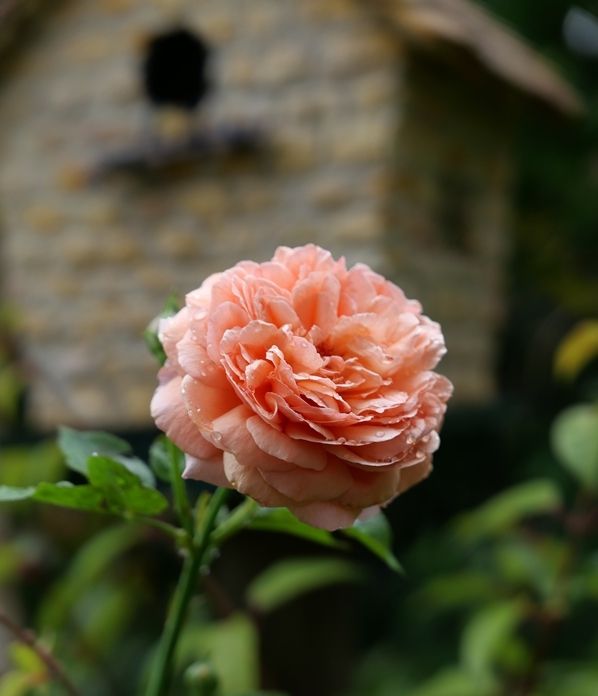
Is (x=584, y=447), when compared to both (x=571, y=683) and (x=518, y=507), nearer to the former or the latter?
(x=518, y=507)

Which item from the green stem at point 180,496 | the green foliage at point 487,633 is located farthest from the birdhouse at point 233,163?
the green stem at point 180,496

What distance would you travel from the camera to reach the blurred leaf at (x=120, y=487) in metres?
0.47

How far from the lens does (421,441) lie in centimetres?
42

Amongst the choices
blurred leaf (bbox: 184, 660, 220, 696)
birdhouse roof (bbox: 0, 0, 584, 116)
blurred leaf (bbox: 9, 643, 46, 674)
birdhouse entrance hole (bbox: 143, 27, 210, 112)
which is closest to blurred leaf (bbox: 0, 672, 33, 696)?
blurred leaf (bbox: 9, 643, 46, 674)

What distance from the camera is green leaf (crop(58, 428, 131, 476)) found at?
515 mm

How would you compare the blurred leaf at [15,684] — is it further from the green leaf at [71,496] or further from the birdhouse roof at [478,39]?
the birdhouse roof at [478,39]

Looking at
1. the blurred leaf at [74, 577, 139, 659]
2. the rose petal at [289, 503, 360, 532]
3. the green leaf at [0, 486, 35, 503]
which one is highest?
the rose petal at [289, 503, 360, 532]

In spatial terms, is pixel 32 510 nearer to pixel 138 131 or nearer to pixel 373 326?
pixel 138 131

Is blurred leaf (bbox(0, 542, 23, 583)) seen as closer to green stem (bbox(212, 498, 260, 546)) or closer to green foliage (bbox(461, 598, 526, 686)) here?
green foliage (bbox(461, 598, 526, 686))

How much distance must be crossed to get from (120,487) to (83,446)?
0.06 meters

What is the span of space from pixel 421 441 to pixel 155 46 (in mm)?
1602

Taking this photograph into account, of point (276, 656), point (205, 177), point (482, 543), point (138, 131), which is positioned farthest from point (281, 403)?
point (482, 543)

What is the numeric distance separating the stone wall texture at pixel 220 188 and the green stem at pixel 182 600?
1.16 metres

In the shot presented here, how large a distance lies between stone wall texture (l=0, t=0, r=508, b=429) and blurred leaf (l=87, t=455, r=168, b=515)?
1.14 meters
